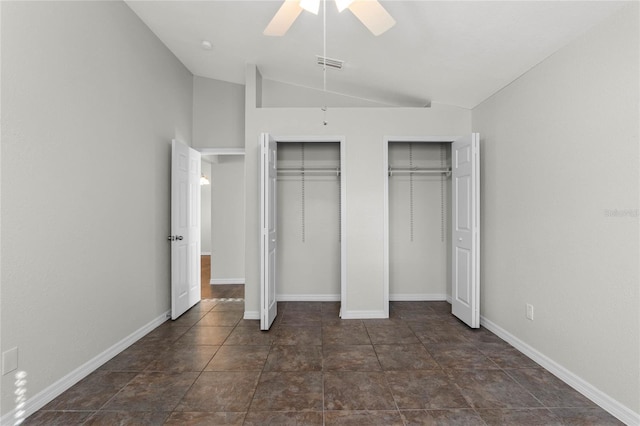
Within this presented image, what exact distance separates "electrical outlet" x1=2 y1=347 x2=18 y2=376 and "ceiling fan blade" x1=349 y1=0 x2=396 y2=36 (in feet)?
9.38

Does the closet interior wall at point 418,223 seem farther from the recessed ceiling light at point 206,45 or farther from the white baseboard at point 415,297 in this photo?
the recessed ceiling light at point 206,45

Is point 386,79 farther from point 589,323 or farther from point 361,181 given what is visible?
point 589,323

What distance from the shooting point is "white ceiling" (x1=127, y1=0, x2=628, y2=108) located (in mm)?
2340

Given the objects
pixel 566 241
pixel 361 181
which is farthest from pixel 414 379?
pixel 361 181

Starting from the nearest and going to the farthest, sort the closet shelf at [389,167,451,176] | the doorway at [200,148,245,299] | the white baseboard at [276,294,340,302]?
the closet shelf at [389,167,451,176], the white baseboard at [276,294,340,302], the doorway at [200,148,245,299]

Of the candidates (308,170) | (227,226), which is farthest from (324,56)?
(227,226)

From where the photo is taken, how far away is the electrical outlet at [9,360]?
1889 mm

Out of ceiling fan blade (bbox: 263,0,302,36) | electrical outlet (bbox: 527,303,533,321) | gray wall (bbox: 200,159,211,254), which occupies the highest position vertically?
ceiling fan blade (bbox: 263,0,302,36)

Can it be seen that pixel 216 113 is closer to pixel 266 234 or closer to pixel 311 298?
pixel 266 234

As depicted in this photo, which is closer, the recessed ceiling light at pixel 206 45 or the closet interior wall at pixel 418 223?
the recessed ceiling light at pixel 206 45

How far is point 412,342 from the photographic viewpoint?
3.21m

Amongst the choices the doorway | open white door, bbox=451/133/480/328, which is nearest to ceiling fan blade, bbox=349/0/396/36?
open white door, bbox=451/133/480/328

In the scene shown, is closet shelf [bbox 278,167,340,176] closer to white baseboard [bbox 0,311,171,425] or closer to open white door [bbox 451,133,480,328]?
open white door [bbox 451,133,480,328]

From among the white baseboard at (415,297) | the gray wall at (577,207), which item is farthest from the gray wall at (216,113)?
the gray wall at (577,207)
